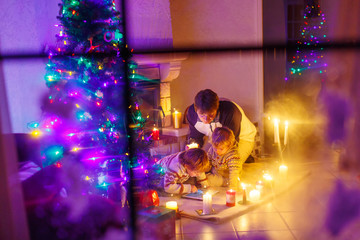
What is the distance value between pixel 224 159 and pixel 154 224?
3.22 ft

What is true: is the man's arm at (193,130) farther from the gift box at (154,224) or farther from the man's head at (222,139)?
the gift box at (154,224)

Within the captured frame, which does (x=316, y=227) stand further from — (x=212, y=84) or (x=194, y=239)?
(x=212, y=84)

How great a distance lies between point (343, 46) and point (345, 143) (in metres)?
0.49

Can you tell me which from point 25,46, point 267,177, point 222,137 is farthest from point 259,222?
point 25,46

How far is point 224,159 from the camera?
270 centimetres

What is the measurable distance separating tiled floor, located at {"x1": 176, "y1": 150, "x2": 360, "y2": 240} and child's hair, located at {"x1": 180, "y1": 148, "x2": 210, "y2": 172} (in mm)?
442

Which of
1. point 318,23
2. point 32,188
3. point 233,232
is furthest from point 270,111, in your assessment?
point 32,188

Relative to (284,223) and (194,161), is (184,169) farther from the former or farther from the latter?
(284,223)

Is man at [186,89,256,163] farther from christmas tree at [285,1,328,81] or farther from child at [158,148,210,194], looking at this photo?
christmas tree at [285,1,328,81]

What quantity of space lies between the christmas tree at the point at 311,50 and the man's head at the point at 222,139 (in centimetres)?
106

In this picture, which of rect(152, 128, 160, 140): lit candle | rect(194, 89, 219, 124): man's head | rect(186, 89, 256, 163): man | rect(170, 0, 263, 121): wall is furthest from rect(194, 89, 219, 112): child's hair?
rect(170, 0, 263, 121): wall

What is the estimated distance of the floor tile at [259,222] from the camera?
205cm

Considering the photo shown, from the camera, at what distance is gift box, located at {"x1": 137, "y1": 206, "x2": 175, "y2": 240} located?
73.3 inches

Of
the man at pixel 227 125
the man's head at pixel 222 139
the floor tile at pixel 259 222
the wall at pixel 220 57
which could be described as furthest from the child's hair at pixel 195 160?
the wall at pixel 220 57
